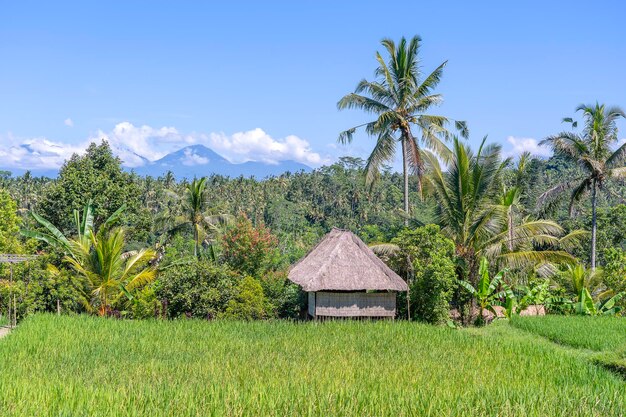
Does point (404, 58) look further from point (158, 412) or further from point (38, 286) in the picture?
point (158, 412)

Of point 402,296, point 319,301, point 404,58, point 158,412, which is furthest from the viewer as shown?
point 404,58

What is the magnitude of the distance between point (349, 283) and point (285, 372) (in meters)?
5.81

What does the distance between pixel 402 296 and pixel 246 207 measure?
30.7 meters

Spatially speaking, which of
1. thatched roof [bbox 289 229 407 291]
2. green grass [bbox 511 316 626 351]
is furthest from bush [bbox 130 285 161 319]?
green grass [bbox 511 316 626 351]

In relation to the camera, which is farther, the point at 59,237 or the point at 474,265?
the point at 474,265

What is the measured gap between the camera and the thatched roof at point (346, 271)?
44.7ft

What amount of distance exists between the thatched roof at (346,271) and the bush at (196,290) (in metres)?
1.68

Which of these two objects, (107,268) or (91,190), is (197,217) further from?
(107,268)

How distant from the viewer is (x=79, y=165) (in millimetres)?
19906

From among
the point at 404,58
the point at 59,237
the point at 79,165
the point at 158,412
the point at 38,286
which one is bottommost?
the point at 158,412

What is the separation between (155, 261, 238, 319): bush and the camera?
13594mm

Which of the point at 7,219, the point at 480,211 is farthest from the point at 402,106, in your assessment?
the point at 7,219

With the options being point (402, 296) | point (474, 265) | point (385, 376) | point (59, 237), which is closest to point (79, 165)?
point (59, 237)

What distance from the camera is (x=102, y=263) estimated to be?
13.8 meters
